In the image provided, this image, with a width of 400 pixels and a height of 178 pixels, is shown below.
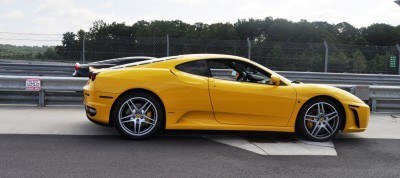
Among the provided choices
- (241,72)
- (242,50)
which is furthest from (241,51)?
(241,72)

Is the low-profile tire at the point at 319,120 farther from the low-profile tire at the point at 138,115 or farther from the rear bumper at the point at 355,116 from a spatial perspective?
the low-profile tire at the point at 138,115

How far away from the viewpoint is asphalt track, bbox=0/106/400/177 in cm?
486

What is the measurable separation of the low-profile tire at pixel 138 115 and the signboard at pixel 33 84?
10.8 ft

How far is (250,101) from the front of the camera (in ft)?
21.0

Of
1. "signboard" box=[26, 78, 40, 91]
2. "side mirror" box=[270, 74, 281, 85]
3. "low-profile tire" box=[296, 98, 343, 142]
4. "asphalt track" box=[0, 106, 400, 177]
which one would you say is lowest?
"asphalt track" box=[0, 106, 400, 177]

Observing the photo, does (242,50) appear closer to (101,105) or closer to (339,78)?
(339,78)

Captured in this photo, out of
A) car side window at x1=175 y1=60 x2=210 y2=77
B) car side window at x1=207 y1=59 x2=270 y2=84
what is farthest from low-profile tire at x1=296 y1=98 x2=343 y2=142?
car side window at x1=175 y1=60 x2=210 y2=77

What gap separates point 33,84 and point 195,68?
12.8 feet

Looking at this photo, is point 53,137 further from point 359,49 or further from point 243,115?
point 359,49

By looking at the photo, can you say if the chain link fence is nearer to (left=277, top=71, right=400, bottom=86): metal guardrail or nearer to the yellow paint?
(left=277, top=71, right=400, bottom=86): metal guardrail

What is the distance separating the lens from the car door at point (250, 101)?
249 inches

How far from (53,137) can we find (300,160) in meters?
3.33

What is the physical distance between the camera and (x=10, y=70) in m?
17.0

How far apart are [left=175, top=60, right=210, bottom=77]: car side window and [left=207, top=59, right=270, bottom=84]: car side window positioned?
0.11m
